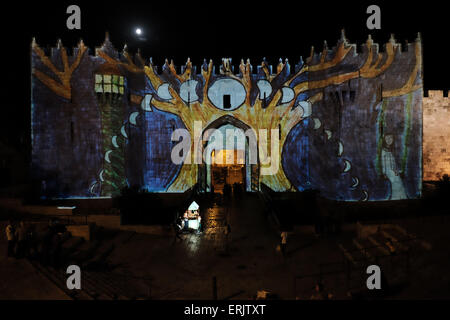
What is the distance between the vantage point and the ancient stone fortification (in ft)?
70.3

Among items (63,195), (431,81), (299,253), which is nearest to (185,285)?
(299,253)

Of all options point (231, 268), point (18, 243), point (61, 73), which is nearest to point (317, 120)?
point (231, 268)

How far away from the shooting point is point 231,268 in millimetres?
10359

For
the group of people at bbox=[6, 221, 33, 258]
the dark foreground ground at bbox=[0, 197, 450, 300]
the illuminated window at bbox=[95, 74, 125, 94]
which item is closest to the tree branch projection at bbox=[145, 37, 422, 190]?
the illuminated window at bbox=[95, 74, 125, 94]

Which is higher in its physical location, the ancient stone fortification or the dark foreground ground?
the ancient stone fortification

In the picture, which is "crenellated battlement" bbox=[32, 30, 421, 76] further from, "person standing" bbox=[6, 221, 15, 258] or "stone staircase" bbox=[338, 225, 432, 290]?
"person standing" bbox=[6, 221, 15, 258]

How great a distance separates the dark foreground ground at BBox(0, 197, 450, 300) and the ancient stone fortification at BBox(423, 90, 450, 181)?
9.84m

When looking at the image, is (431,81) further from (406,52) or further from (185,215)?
(185,215)

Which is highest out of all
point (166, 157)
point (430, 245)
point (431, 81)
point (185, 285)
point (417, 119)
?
point (431, 81)

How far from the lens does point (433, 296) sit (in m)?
7.65

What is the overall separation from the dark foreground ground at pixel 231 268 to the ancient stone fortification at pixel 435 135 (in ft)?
32.3

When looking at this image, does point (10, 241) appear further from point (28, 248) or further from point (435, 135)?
point (435, 135)
